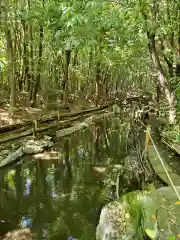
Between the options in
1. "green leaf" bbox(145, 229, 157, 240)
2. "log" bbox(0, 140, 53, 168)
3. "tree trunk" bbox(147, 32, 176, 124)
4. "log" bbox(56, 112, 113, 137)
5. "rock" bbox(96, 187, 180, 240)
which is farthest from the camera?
"log" bbox(56, 112, 113, 137)

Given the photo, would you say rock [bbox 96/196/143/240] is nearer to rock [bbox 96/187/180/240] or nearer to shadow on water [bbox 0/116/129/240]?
rock [bbox 96/187/180/240]

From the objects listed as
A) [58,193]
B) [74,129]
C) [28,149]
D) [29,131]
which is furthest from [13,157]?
[74,129]

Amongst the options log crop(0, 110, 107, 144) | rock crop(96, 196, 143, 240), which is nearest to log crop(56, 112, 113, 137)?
log crop(0, 110, 107, 144)

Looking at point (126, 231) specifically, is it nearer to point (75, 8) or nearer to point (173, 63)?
point (75, 8)

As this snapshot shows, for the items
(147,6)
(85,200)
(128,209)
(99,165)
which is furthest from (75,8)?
(99,165)

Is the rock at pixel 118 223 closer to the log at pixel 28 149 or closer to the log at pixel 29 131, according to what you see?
the log at pixel 28 149

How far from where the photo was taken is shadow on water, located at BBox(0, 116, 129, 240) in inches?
317

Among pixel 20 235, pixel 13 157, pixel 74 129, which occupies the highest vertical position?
pixel 74 129

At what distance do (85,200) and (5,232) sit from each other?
275 cm

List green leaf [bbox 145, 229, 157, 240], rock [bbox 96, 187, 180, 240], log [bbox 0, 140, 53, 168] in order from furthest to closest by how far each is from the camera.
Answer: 1. log [bbox 0, 140, 53, 168]
2. rock [bbox 96, 187, 180, 240]
3. green leaf [bbox 145, 229, 157, 240]

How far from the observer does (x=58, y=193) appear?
1025cm

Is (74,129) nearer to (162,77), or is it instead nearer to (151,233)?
(162,77)

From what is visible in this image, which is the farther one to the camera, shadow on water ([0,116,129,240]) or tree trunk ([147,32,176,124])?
tree trunk ([147,32,176,124])

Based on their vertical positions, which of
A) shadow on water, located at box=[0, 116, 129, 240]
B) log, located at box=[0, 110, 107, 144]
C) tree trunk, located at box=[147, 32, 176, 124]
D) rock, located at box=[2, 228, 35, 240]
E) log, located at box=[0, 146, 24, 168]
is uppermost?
tree trunk, located at box=[147, 32, 176, 124]
